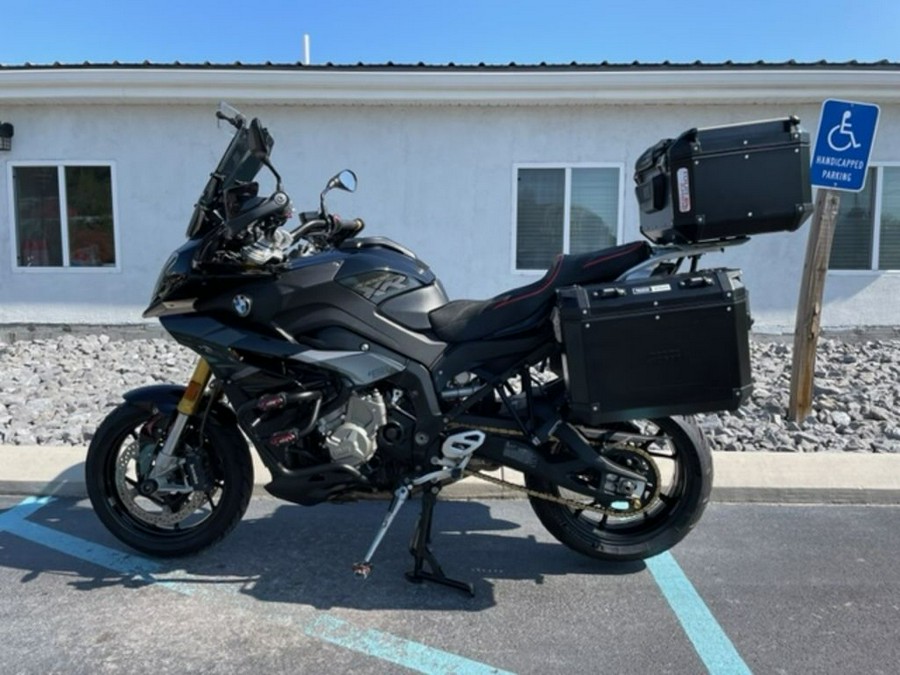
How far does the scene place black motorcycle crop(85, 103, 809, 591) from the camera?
294 cm

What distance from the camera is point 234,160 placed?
3.22 meters

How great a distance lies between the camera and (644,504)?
10.7 ft

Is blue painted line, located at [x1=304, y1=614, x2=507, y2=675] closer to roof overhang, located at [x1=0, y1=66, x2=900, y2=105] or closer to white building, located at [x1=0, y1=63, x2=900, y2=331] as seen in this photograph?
white building, located at [x1=0, y1=63, x2=900, y2=331]

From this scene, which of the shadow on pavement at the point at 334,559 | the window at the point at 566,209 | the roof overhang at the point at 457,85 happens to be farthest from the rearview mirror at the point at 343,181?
the window at the point at 566,209

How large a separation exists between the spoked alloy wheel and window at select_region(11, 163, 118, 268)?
6.44 meters

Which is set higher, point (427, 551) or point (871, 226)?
point (871, 226)

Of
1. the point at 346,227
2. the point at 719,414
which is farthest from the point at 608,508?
the point at 719,414

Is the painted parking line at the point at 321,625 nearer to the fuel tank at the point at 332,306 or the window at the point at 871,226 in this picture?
the fuel tank at the point at 332,306

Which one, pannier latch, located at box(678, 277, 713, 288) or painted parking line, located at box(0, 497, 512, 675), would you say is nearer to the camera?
painted parking line, located at box(0, 497, 512, 675)

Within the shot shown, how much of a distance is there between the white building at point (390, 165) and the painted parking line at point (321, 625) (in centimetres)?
579

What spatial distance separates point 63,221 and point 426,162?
4.75 metres

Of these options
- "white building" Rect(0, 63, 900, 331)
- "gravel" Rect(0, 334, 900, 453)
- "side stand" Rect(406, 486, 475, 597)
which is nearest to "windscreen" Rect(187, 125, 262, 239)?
A: "side stand" Rect(406, 486, 475, 597)

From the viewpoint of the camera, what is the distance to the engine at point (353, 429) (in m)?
→ 3.11

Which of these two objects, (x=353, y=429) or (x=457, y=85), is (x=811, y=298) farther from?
(x=457, y=85)
